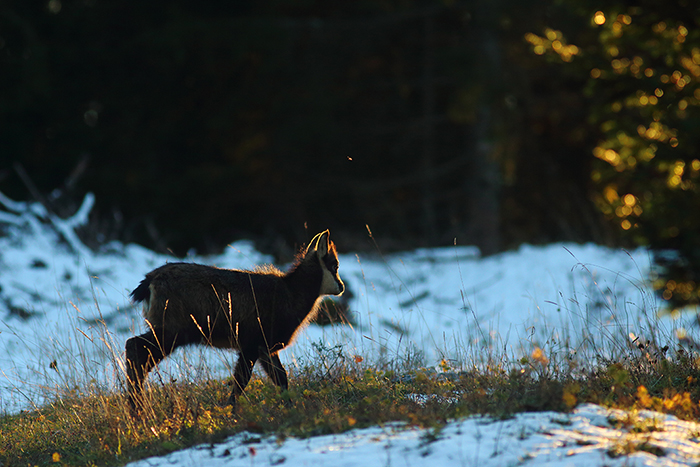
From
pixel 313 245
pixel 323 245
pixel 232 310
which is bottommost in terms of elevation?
pixel 232 310

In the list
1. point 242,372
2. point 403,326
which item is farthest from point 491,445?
point 403,326

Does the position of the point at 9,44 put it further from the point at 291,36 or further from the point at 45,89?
the point at 291,36

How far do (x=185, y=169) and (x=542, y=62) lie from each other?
1236 centimetres

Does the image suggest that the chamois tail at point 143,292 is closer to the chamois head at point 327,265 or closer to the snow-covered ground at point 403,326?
the snow-covered ground at point 403,326

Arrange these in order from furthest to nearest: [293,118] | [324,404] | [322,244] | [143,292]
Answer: [293,118], [322,244], [143,292], [324,404]

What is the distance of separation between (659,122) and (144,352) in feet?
28.6

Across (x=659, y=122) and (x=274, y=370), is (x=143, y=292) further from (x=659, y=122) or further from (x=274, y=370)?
(x=659, y=122)

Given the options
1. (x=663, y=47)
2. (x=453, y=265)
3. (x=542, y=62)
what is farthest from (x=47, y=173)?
(x=663, y=47)

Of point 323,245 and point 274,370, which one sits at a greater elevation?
point 323,245

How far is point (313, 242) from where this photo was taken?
7.02m

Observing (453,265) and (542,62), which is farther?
(542,62)

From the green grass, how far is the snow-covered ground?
0.20m

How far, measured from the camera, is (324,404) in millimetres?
5770

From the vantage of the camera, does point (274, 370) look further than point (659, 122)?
No
